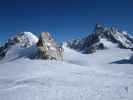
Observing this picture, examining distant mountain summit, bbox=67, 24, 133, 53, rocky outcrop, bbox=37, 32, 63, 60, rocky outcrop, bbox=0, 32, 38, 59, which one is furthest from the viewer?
distant mountain summit, bbox=67, 24, 133, 53

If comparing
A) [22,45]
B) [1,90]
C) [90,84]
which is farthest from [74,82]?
[22,45]

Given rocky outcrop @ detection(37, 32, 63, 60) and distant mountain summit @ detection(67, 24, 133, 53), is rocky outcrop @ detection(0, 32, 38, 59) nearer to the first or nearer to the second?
rocky outcrop @ detection(37, 32, 63, 60)

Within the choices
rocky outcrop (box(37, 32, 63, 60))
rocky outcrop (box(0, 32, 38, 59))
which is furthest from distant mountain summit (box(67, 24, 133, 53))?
rocky outcrop (box(37, 32, 63, 60))

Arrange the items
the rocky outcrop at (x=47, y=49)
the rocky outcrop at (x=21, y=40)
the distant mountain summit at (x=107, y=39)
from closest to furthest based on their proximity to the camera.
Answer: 1. the rocky outcrop at (x=47, y=49)
2. the rocky outcrop at (x=21, y=40)
3. the distant mountain summit at (x=107, y=39)

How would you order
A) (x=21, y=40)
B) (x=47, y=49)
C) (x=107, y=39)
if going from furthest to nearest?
(x=107, y=39) → (x=21, y=40) → (x=47, y=49)

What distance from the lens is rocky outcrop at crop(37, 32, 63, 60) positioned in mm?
28453

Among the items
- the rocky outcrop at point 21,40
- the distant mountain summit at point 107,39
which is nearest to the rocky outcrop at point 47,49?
the rocky outcrop at point 21,40

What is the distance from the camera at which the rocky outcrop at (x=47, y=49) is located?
2845cm

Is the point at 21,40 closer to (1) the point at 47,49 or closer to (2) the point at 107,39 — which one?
(1) the point at 47,49

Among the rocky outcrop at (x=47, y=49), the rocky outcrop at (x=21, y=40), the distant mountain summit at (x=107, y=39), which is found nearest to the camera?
the rocky outcrop at (x=47, y=49)

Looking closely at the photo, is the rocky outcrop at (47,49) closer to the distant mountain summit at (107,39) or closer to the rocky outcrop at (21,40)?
the rocky outcrop at (21,40)

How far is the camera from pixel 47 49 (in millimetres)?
30031

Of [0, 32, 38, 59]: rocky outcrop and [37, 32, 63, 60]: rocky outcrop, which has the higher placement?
[0, 32, 38, 59]: rocky outcrop

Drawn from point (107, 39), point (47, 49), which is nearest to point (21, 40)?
point (47, 49)
